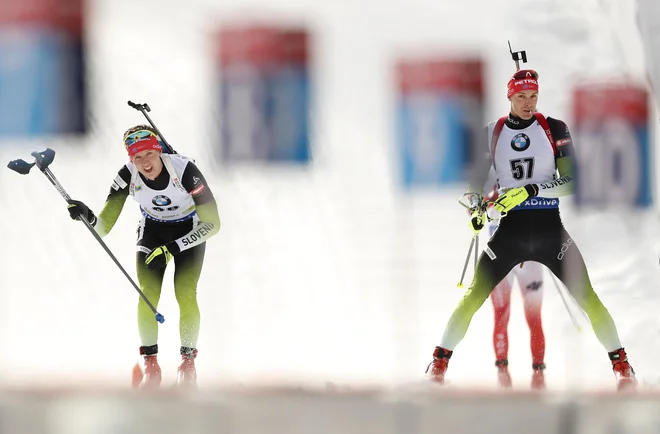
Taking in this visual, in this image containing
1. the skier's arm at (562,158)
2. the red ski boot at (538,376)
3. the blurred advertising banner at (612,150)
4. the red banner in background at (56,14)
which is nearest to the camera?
the red banner in background at (56,14)

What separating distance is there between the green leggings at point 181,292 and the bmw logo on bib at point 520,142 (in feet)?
6.57

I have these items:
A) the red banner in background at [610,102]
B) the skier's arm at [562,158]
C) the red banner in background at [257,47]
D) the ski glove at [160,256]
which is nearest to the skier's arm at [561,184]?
the skier's arm at [562,158]

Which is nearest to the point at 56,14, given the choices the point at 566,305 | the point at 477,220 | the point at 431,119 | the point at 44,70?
the point at 44,70

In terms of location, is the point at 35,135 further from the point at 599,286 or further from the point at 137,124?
the point at 599,286

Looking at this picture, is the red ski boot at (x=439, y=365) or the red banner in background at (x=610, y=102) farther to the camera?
the red ski boot at (x=439, y=365)

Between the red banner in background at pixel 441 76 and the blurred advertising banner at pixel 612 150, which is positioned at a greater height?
the red banner in background at pixel 441 76

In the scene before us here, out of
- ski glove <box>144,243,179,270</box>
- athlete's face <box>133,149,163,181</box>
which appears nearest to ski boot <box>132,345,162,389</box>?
ski glove <box>144,243,179,270</box>

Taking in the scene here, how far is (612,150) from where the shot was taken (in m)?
5.63

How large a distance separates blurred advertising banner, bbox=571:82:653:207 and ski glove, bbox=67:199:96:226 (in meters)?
2.94

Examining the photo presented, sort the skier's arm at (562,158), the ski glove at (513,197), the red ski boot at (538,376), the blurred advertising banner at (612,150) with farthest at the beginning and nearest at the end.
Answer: the red ski boot at (538,376) → the ski glove at (513,197) → the skier's arm at (562,158) → the blurred advertising banner at (612,150)

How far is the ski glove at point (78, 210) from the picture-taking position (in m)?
6.04

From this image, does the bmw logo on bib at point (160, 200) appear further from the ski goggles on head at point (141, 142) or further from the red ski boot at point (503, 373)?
the red ski boot at point (503, 373)

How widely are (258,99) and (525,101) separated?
1744mm

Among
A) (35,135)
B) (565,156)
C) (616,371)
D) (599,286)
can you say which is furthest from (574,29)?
(35,135)
